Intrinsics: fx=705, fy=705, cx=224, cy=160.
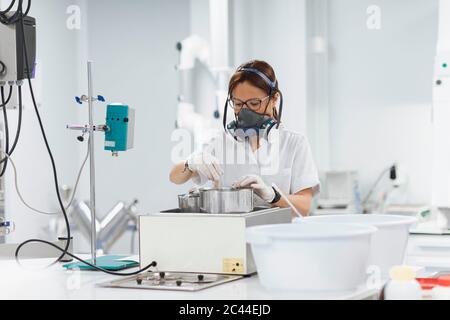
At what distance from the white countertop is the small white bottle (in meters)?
0.07

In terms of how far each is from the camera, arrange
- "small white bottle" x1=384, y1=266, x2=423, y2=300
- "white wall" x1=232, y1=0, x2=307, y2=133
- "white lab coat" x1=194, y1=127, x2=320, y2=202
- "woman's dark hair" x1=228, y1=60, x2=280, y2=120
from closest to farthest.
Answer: "small white bottle" x1=384, y1=266, x2=423, y2=300 < "woman's dark hair" x1=228, y1=60, x2=280, y2=120 < "white lab coat" x1=194, y1=127, x2=320, y2=202 < "white wall" x1=232, y1=0, x2=307, y2=133

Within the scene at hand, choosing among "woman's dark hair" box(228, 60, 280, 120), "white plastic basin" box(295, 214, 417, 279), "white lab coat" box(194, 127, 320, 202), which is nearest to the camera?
"white plastic basin" box(295, 214, 417, 279)

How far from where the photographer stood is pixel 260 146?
2.58 m

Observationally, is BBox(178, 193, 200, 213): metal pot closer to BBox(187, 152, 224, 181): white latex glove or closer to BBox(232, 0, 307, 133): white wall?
BBox(187, 152, 224, 181): white latex glove

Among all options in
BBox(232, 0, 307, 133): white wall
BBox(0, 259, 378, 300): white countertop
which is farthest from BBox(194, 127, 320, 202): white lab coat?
BBox(232, 0, 307, 133): white wall

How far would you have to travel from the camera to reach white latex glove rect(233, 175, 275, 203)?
2066 mm

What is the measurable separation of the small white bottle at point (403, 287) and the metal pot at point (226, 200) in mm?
531

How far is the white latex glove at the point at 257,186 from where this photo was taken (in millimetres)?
2066

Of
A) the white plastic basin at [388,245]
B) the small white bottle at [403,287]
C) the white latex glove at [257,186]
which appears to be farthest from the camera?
the white latex glove at [257,186]

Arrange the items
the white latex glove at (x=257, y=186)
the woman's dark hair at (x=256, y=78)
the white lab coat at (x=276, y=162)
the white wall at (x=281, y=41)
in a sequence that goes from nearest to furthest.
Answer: the white latex glove at (x=257, y=186) → the woman's dark hair at (x=256, y=78) → the white lab coat at (x=276, y=162) → the white wall at (x=281, y=41)

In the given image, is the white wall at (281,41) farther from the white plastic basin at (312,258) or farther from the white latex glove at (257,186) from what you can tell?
the white plastic basin at (312,258)

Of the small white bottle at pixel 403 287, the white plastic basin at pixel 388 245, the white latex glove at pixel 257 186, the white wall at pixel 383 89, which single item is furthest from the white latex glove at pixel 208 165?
the white wall at pixel 383 89

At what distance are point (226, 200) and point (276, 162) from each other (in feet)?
2.32
